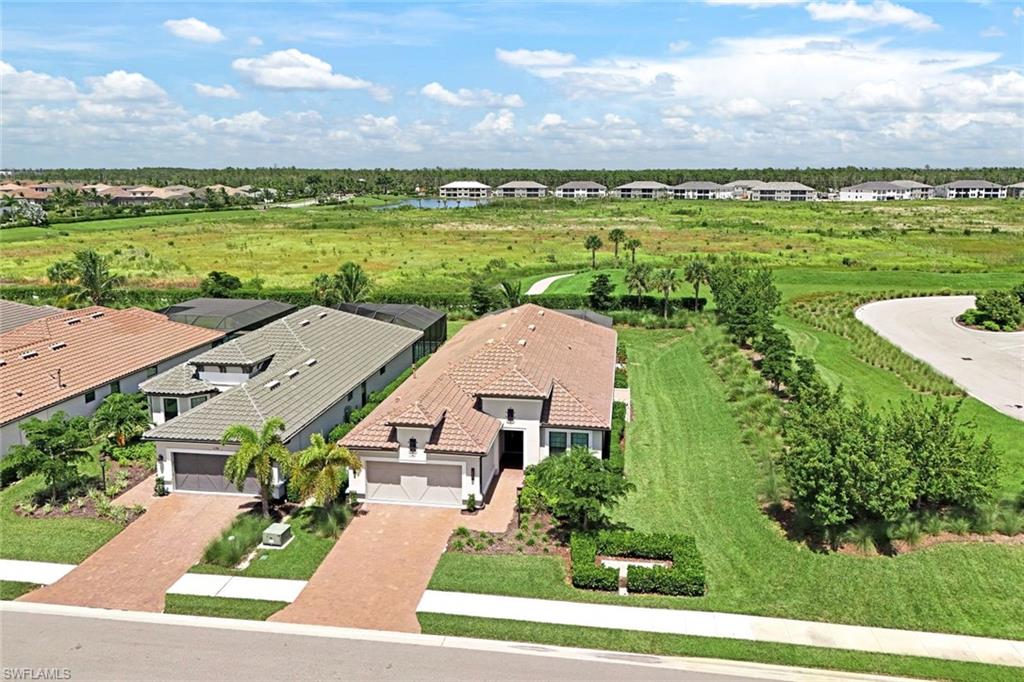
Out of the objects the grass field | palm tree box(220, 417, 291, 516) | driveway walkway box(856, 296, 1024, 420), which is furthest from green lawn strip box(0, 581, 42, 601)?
the grass field

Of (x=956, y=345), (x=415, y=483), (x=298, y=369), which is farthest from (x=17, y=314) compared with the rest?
(x=956, y=345)

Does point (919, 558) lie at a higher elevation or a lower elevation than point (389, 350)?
lower

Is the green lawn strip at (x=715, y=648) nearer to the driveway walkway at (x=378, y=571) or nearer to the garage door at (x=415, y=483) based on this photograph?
the driveway walkway at (x=378, y=571)

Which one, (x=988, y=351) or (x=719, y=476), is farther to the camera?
(x=988, y=351)

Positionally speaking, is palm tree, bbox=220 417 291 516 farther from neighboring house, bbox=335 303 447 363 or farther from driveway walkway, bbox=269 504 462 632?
neighboring house, bbox=335 303 447 363

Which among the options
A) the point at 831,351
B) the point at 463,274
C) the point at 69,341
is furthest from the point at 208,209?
the point at 831,351

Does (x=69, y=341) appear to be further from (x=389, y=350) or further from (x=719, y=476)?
(x=719, y=476)

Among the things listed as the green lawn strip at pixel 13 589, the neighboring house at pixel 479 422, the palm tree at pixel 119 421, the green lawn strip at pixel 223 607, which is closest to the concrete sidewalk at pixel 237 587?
the green lawn strip at pixel 223 607
